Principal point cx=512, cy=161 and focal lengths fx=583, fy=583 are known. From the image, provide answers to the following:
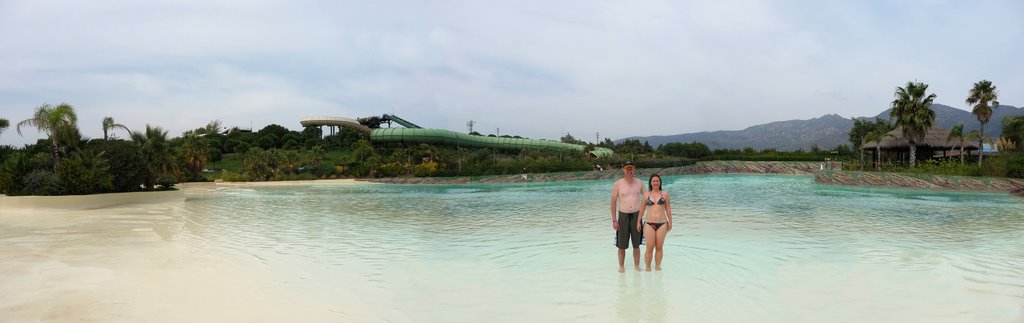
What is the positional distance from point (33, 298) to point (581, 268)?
567 centimetres

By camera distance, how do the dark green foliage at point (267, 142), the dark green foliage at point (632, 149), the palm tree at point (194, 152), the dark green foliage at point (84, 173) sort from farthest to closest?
1. the dark green foliage at point (632, 149)
2. the dark green foliage at point (267, 142)
3. the palm tree at point (194, 152)
4. the dark green foliage at point (84, 173)

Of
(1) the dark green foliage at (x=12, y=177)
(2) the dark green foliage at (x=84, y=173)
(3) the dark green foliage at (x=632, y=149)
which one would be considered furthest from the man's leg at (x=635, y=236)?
(3) the dark green foliage at (x=632, y=149)

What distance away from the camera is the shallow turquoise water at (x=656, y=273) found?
536 centimetres

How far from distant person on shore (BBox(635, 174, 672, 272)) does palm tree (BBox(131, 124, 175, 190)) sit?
2512 cm

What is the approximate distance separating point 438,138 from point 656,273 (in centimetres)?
5915

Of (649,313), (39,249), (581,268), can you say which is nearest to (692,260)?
(581,268)

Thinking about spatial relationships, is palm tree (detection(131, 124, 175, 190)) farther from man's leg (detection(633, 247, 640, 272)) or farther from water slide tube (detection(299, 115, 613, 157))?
water slide tube (detection(299, 115, 613, 157))

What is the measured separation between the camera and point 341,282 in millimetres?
6547

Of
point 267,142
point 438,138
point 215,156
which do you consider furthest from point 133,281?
point 267,142

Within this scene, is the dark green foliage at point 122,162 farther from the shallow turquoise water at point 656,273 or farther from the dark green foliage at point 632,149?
the dark green foliage at point 632,149

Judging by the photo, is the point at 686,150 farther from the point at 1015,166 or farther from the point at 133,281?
the point at 133,281

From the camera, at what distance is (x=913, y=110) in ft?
103

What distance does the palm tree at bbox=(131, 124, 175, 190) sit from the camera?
26.0m

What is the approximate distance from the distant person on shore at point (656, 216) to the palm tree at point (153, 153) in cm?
2512
